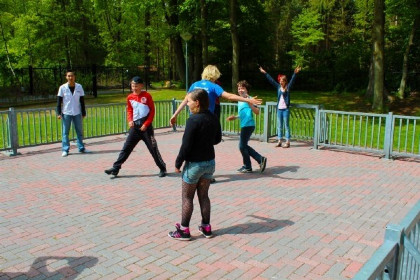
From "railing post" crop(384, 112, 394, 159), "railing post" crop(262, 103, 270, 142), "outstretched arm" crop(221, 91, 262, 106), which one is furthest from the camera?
"railing post" crop(262, 103, 270, 142)

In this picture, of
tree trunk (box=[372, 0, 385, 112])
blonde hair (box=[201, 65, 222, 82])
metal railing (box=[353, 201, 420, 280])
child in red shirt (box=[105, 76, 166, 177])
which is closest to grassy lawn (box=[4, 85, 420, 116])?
tree trunk (box=[372, 0, 385, 112])

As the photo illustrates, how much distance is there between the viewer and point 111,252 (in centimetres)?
455

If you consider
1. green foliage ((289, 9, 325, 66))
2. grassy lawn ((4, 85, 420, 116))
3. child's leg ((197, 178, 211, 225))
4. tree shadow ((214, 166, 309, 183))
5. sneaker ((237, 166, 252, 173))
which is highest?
green foliage ((289, 9, 325, 66))

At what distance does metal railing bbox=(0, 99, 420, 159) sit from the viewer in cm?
978

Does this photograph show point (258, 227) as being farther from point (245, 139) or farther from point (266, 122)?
point (266, 122)

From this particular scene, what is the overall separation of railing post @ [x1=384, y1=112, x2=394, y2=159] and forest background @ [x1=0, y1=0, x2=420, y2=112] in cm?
846

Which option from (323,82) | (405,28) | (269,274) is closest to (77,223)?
(269,274)

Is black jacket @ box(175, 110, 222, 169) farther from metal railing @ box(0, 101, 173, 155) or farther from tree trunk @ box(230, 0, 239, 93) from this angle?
tree trunk @ box(230, 0, 239, 93)

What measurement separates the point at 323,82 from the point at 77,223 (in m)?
27.6

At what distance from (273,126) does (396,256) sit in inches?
394

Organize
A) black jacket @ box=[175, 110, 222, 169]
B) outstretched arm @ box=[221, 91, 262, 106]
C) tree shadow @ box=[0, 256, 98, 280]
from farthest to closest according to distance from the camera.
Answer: outstretched arm @ box=[221, 91, 262, 106] → black jacket @ box=[175, 110, 222, 169] → tree shadow @ box=[0, 256, 98, 280]

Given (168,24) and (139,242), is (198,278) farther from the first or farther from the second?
(168,24)

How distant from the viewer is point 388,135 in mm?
9609

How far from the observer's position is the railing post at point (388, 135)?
9.41m
